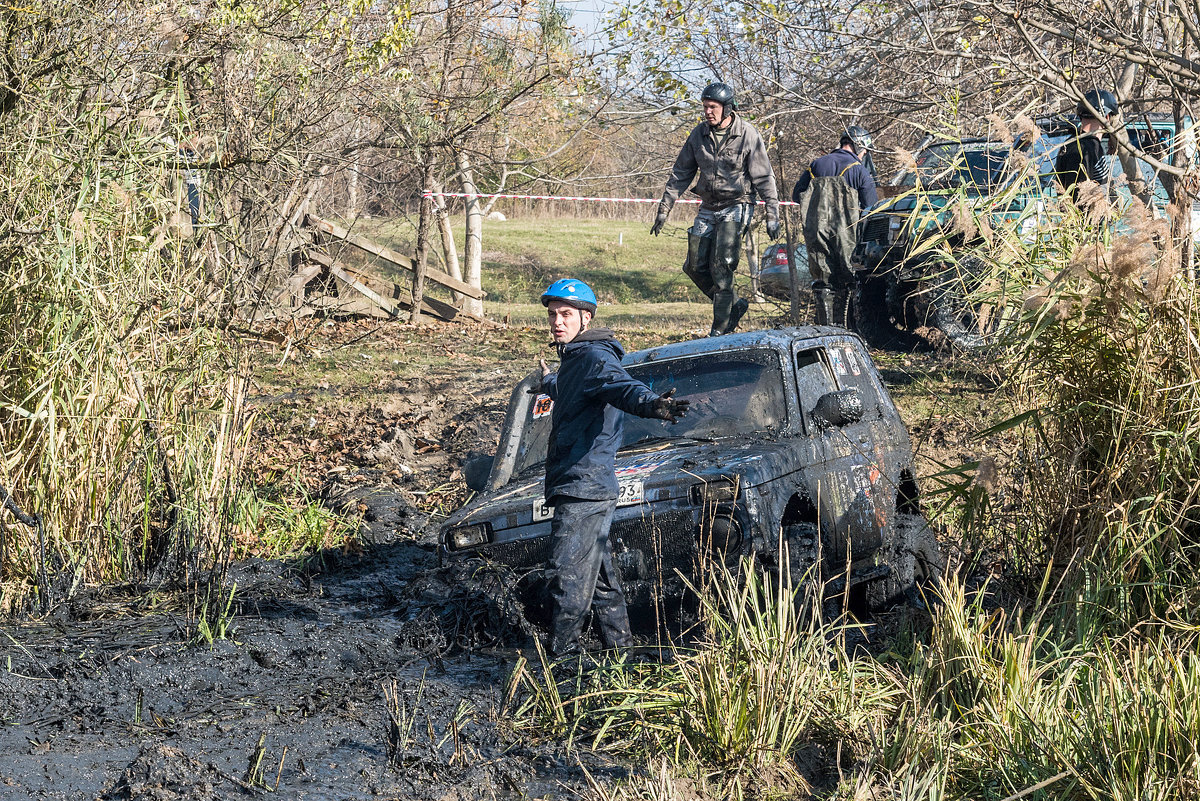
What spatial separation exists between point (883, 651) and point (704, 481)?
3.45 feet

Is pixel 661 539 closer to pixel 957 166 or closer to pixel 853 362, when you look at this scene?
pixel 957 166

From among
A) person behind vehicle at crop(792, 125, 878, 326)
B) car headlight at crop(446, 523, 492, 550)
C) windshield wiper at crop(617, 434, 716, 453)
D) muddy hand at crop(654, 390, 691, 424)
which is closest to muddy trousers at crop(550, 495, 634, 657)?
car headlight at crop(446, 523, 492, 550)

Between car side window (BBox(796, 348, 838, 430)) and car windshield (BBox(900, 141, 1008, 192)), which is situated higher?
car windshield (BBox(900, 141, 1008, 192))

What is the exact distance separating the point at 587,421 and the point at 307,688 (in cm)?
161

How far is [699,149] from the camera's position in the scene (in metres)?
10.3

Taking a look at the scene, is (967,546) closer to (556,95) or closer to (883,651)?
(883,651)

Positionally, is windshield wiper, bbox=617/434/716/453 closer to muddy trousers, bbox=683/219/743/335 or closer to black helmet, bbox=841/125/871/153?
muddy trousers, bbox=683/219/743/335

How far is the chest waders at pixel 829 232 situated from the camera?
35.9 ft

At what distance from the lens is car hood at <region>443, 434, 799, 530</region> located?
5.19m

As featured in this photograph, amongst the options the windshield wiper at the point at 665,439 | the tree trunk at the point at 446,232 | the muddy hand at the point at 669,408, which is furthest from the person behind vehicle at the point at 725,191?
the tree trunk at the point at 446,232

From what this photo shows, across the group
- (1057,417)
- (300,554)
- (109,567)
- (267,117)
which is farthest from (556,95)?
(1057,417)

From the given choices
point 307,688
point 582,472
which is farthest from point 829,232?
point 307,688

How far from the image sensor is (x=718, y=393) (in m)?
6.11

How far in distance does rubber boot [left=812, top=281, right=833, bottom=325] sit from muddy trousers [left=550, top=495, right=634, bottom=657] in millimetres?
6367
